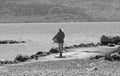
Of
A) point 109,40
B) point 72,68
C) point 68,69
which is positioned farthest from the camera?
point 109,40

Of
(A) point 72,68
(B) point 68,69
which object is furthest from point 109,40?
(B) point 68,69

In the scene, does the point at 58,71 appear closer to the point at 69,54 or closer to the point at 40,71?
the point at 40,71

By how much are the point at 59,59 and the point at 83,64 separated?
2943 millimetres

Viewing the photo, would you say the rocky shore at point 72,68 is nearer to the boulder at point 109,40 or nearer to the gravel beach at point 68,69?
the gravel beach at point 68,69

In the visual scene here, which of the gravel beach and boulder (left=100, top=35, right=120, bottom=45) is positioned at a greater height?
the gravel beach

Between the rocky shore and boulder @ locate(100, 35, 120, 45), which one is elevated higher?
the rocky shore

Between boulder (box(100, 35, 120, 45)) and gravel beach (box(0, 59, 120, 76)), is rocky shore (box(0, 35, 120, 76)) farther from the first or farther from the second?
boulder (box(100, 35, 120, 45))

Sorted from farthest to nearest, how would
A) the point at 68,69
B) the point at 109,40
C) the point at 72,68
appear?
the point at 109,40, the point at 72,68, the point at 68,69

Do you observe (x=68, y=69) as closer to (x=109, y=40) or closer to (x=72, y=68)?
(x=72, y=68)

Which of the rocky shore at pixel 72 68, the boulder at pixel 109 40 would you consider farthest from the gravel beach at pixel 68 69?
the boulder at pixel 109 40

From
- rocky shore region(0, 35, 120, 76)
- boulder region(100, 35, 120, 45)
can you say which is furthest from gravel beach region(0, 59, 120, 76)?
boulder region(100, 35, 120, 45)

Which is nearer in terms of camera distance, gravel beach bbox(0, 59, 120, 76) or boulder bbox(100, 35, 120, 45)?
gravel beach bbox(0, 59, 120, 76)

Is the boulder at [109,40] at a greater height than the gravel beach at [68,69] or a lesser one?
lesser

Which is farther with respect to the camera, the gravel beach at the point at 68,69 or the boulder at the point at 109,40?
the boulder at the point at 109,40
